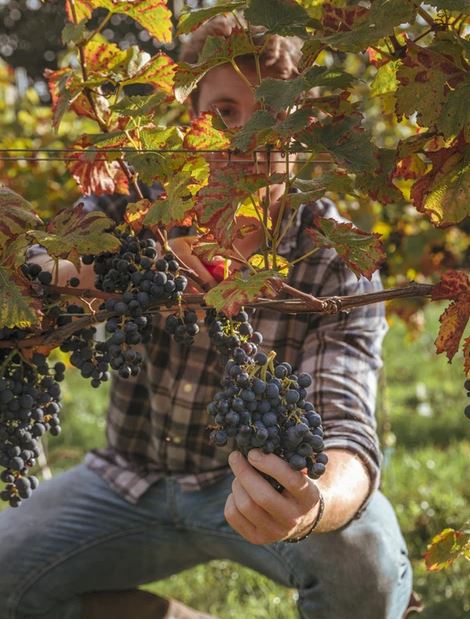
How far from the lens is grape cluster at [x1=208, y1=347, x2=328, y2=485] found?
132 centimetres

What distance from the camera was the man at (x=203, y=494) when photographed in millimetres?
1997

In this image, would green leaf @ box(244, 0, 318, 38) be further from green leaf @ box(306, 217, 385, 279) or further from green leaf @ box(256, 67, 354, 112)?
green leaf @ box(306, 217, 385, 279)

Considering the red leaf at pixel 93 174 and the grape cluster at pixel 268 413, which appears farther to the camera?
the red leaf at pixel 93 174

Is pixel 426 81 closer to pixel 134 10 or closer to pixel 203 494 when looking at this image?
pixel 134 10

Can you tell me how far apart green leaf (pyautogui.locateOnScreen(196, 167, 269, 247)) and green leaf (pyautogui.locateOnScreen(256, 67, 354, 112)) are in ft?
0.39

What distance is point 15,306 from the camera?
1.32m

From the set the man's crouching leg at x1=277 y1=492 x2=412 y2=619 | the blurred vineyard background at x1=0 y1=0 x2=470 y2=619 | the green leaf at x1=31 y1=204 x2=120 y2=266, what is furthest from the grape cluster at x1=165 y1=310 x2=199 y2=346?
the man's crouching leg at x1=277 y1=492 x2=412 y2=619

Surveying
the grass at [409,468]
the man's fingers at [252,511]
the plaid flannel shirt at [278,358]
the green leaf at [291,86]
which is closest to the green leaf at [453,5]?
the green leaf at [291,86]

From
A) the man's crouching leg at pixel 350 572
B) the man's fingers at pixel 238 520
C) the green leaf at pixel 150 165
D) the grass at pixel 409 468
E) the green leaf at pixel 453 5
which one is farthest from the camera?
the grass at pixel 409 468

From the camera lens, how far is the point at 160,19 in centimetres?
154

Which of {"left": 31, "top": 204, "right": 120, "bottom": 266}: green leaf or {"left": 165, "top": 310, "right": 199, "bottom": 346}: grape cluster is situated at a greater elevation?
{"left": 31, "top": 204, "right": 120, "bottom": 266}: green leaf

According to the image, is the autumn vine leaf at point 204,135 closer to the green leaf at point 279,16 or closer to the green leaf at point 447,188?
the green leaf at point 279,16

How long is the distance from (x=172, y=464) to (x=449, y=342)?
4.09 feet

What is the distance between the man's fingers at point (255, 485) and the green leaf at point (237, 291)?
0.30 m
